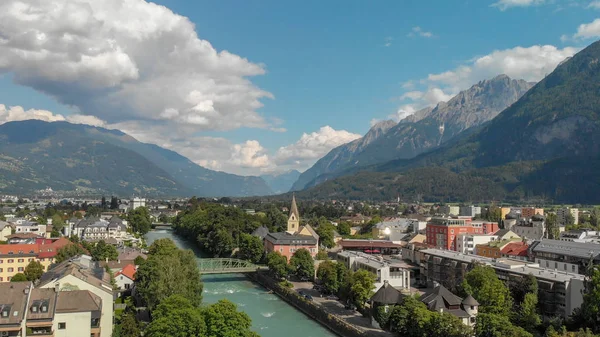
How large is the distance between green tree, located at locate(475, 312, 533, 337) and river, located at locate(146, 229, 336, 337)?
1212cm

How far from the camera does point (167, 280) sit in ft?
135

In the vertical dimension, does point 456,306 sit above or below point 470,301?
below

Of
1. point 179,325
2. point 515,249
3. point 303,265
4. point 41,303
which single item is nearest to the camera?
point 41,303

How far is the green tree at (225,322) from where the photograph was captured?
103 feet

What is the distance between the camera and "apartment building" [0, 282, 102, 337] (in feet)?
97.0

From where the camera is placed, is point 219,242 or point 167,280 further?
point 219,242

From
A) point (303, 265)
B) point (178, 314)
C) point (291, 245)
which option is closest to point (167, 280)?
point (178, 314)

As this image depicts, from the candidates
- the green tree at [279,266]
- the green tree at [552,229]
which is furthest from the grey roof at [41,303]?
the green tree at [552,229]

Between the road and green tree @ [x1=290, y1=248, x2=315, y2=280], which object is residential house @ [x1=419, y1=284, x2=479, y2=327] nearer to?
the road

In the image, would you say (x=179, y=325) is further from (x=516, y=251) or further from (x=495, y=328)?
(x=516, y=251)

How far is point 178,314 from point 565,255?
138ft

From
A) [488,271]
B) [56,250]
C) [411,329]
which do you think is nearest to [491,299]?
[488,271]

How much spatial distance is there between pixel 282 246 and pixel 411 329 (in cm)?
3609

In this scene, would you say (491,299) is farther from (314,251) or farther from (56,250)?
(56,250)
